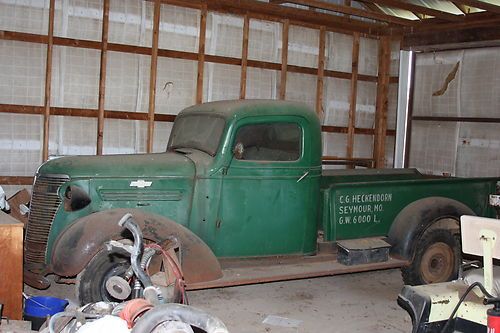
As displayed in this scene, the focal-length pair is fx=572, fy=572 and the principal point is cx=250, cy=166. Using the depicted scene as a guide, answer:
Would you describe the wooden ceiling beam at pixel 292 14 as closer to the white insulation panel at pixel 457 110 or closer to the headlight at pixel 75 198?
the white insulation panel at pixel 457 110

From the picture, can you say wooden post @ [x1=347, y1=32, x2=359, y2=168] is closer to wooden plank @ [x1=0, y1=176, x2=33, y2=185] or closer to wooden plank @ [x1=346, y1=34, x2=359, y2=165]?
wooden plank @ [x1=346, y1=34, x2=359, y2=165]

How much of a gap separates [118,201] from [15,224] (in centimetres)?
95

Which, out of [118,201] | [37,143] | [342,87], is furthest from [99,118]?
[342,87]

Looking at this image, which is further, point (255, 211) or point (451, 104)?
point (451, 104)

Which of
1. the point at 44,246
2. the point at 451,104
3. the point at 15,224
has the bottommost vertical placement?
the point at 44,246

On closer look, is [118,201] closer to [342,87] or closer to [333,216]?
[333,216]

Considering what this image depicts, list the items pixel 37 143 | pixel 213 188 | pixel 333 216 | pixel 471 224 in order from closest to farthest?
pixel 471 224 < pixel 213 188 < pixel 333 216 < pixel 37 143

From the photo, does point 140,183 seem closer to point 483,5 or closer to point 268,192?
point 268,192

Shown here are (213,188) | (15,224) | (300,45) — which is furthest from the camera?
(300,45)

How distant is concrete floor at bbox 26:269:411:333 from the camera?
183 inches

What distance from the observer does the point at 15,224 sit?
401 cm

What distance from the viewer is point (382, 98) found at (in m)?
9.19

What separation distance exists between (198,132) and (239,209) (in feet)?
2.84

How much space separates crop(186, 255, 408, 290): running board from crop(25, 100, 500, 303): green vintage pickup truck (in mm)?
12
